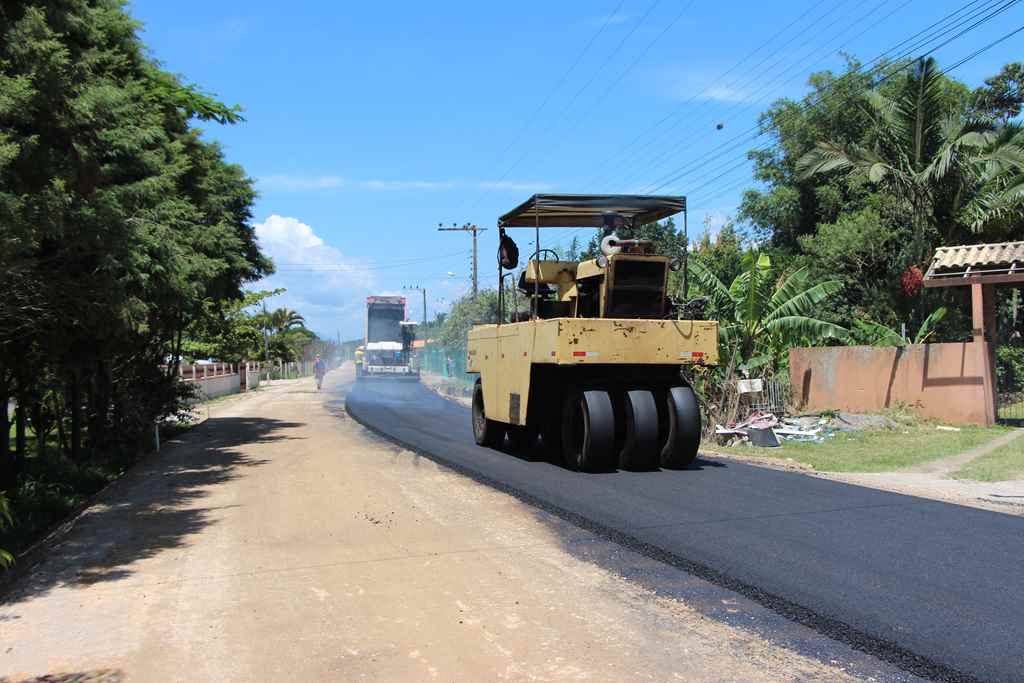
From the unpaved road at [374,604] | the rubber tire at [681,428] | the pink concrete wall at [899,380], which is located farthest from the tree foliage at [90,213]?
the pink concrete wall at [899,380]

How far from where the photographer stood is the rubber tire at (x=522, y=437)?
45.0ft

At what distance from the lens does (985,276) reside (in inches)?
627

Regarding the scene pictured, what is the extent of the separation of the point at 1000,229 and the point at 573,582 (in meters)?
17.6

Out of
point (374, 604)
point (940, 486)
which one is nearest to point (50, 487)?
point (374, 604)

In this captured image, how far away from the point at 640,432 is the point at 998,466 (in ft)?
15.9

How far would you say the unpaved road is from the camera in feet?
15.7

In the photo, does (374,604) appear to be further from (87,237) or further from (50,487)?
(50,487)

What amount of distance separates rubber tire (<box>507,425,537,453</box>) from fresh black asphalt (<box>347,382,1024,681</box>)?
1.44 metres

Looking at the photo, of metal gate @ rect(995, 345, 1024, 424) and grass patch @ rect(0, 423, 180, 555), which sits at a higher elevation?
metal gate @ rect(995, 345, 1024, 424)

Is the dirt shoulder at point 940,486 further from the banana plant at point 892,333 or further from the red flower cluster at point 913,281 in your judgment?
the red flower cluster at point 913,281

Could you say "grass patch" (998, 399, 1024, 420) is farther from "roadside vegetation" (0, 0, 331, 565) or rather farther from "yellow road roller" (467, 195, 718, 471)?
"roadside vegetation" (0, 0, 331, 565)

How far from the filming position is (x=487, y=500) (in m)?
9.74

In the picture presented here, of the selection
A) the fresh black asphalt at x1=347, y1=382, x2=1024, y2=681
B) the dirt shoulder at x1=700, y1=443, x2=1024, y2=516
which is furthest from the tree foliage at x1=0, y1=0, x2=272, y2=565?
the dirt shoulder at x1=700, y1=443, x2=1024, y2=516

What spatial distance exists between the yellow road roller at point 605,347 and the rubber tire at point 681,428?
0.6 inches
